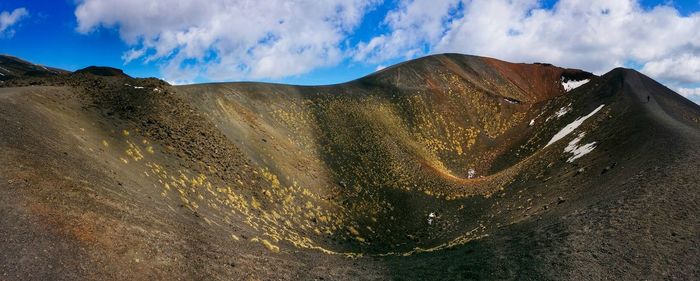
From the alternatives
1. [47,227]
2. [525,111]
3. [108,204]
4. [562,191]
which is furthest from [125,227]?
[525,111]

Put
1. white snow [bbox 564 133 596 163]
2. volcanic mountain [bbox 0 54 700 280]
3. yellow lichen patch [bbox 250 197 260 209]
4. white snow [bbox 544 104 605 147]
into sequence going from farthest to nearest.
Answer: white snow [bbox 544 104 605 147] → white snow [bbox 564 133 596 163] → yellow lichen patch [bbox 250 197 260 209] → volcanic mountain [bbox 0 54 700 280]

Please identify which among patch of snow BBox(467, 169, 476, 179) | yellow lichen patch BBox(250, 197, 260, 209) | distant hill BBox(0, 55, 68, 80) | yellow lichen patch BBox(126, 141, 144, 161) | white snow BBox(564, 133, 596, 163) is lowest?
yellow lichen patch BBox(250, 197, 260, 209)

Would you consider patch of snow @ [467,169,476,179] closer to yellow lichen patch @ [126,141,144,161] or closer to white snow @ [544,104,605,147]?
white snow @ [544,104,605,147]

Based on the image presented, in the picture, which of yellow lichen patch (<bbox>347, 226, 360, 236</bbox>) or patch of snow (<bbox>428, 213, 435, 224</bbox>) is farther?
patch of snow (<bbox>428, 213, 435, 224</bbox>)

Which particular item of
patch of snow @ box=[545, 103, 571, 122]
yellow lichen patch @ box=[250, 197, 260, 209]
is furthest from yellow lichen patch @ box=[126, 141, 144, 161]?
patch of snow @ box=[545, 103, 571, 122]

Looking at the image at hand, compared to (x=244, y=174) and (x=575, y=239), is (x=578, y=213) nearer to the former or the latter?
(x=575, y=239)

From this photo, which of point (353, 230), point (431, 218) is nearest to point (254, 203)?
point (353, 230)

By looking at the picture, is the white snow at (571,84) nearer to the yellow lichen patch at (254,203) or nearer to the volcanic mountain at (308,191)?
the volcanic mountain at (308,191)
